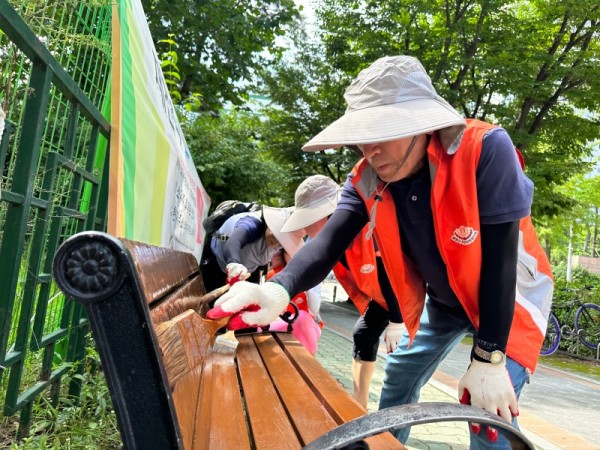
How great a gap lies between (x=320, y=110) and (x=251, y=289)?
41.2ft

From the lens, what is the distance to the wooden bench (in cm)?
83

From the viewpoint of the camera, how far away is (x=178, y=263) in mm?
2277

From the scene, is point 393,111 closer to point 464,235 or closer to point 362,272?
point 464,235

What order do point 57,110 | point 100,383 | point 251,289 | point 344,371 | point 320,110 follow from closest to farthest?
point 251,289, point 57,110, point 100,383, point 344,371, point 320,110

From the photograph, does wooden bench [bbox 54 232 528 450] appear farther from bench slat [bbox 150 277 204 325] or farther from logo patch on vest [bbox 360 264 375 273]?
logo patch on vest [bbox 360 264 375 273]

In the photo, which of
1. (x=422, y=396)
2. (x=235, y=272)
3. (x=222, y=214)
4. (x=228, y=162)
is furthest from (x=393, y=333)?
(x=228, y=162)

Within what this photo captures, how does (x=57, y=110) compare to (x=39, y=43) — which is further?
(x=57, y=110)

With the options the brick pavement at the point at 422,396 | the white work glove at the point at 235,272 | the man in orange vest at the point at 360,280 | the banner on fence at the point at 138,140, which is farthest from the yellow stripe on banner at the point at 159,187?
the brick pavement at the point at 422,396

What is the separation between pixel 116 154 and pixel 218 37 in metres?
7.27

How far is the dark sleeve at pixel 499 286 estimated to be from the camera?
1.60m

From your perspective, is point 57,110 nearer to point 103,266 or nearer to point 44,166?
point 44,166

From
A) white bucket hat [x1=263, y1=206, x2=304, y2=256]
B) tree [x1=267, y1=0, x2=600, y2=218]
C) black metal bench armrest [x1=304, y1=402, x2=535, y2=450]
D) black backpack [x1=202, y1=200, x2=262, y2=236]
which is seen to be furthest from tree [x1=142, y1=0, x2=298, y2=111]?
black metal bench armrest [x1=304, y1=402, x2=535, y2=450]

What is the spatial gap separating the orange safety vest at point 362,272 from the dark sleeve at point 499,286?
4.07 feet

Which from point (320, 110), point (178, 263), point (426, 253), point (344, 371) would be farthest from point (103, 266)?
point (320, 110)
